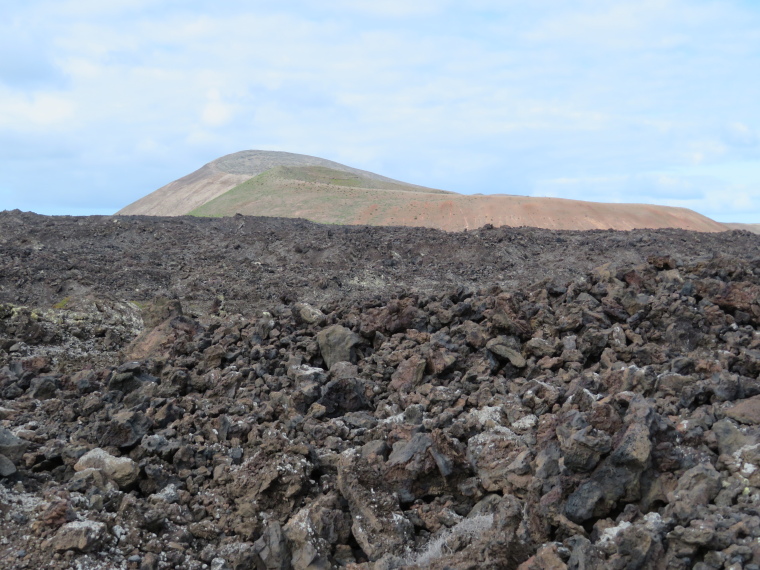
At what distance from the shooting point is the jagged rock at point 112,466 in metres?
5.09

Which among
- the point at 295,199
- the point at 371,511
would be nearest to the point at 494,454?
the point at 371,511

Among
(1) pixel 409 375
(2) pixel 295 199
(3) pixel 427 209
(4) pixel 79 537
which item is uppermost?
(2) pixel 295 199

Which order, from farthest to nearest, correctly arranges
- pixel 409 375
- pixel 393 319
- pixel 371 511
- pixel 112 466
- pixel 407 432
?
pixel 393 319 → pixel 409 375 → pixel 407 432 → pixel 112 466 → pixel 371 511

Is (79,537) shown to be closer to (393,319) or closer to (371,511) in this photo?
(371,511)

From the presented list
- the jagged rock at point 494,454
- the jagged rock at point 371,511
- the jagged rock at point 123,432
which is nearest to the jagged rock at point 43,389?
the jagged rock at point 123,432

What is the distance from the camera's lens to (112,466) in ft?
16.9

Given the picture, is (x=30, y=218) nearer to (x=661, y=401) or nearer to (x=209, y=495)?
(x=209, y=495)

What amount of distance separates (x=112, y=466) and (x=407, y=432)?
2355 mm

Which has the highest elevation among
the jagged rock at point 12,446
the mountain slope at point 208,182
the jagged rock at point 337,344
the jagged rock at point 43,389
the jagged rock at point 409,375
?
the mountain slope at point 208,182

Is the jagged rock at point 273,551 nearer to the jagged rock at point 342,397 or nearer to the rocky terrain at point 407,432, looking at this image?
the rocky terrain at point 407,432

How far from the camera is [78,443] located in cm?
567

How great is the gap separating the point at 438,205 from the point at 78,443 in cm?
2933

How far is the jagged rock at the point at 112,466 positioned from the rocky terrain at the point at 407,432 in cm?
2

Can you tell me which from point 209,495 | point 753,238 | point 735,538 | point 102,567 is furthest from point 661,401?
point 753,238
